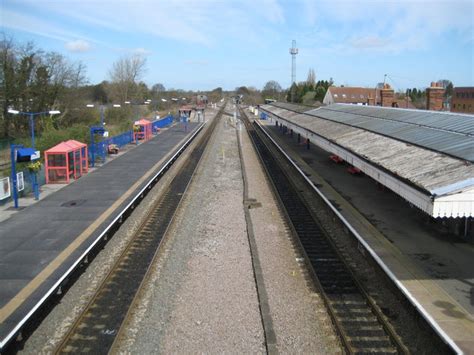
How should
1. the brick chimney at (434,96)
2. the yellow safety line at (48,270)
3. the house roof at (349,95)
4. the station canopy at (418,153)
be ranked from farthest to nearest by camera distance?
the house roof at (349,95), the brick chimney at (434,96), the station canopy at (418,153), the yellow safety line at (48,270)

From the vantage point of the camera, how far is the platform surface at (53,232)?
29.4 feet

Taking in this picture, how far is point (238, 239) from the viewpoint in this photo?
1294 centimetres

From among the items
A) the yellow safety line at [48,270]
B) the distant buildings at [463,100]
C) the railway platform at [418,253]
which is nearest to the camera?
the railway platform at [418,253]

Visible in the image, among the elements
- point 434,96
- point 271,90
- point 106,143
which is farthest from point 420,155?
point 271,90

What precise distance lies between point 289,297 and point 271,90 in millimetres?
167096

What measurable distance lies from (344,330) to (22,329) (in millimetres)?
5455

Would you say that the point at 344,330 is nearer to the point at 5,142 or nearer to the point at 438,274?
the point at 438,274

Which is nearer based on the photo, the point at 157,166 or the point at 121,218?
the point at 121,218

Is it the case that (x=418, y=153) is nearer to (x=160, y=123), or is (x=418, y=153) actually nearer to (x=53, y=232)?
(x=53, y=232)

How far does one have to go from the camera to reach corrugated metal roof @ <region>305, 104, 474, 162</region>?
12363 mm

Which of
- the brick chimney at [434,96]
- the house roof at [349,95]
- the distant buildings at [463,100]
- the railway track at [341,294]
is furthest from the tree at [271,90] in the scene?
the railway track at [341,294]

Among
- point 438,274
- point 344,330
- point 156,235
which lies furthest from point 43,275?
point 438,274

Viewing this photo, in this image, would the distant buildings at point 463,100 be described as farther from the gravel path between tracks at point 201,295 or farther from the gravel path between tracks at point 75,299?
the gravel path between tracks at point 75,299

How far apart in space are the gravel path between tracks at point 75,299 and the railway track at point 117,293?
0.62 ft
